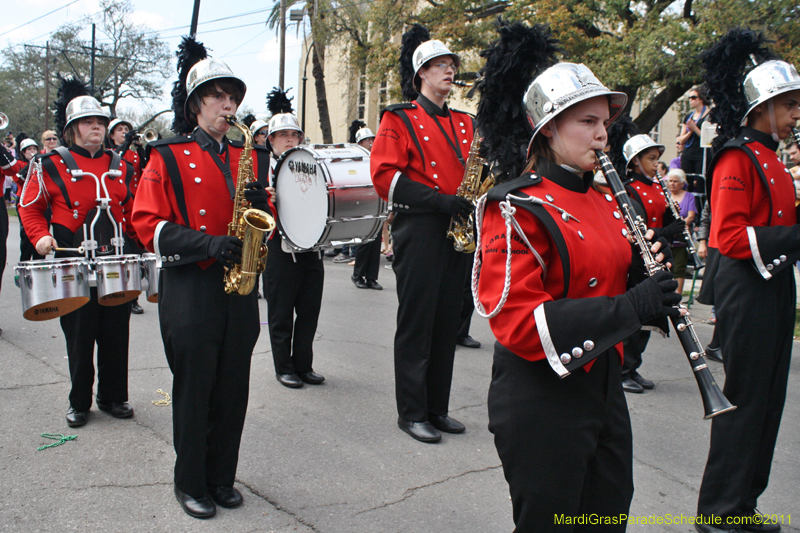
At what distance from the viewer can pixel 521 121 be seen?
8.30ft

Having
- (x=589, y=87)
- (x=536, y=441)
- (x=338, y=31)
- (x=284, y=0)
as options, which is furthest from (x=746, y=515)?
(x=284, y=0)

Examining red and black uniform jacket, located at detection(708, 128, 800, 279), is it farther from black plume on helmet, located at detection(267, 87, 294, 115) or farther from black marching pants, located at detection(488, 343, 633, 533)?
black plume on helmet, located at detection(267, 87, 294, 115)

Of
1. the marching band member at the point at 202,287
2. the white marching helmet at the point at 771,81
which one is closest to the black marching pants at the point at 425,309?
the marching band member at the point at 202,287

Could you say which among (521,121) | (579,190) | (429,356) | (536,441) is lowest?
(429,356)

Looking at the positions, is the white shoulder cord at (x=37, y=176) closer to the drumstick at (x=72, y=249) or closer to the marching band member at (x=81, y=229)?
the marching band member at (x=81, y=229)

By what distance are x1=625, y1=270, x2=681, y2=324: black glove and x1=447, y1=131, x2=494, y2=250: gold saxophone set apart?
2.24 meters

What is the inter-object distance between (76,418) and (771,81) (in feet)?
14.7

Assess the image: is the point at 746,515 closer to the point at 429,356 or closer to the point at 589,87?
the point at 429,356

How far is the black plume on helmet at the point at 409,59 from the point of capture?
5230mm

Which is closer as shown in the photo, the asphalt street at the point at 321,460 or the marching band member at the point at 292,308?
the asphalt street at the point at 321,460

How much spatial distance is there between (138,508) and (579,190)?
2631 millimetres

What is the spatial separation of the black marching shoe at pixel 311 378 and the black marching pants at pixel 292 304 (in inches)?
1.4

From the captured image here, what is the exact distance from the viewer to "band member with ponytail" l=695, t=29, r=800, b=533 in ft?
10.4

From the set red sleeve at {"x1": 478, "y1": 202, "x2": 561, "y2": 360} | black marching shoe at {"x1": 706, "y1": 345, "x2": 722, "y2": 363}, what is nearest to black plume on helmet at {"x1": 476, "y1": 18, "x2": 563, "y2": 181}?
red sleeve at {"x1": 478, "y1": 202, "x2": 561, "y2": 360}
